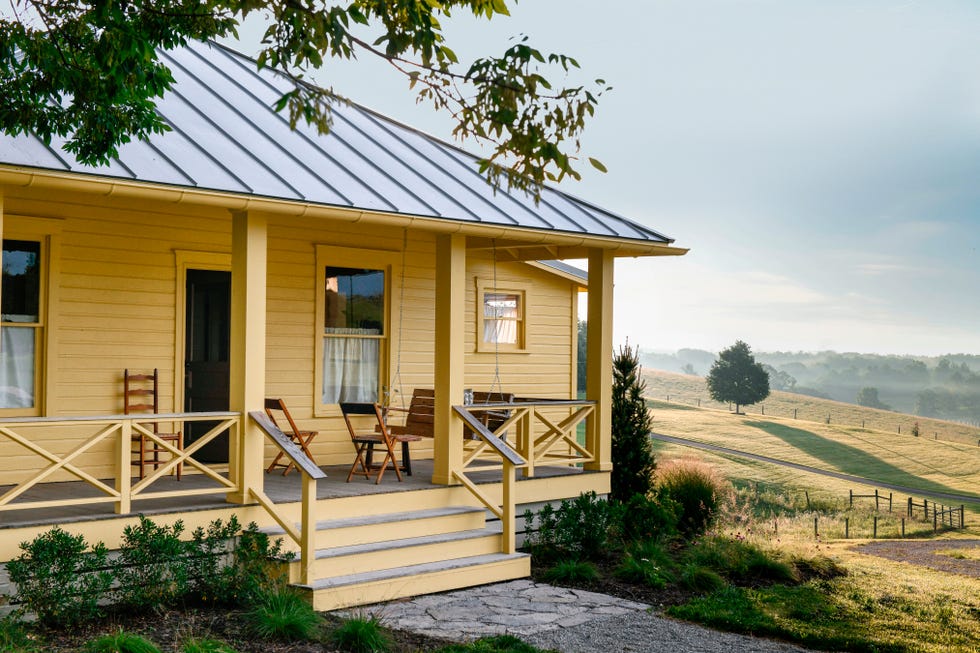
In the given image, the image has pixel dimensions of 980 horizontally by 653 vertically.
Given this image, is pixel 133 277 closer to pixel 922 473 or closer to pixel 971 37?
pixel 922 473

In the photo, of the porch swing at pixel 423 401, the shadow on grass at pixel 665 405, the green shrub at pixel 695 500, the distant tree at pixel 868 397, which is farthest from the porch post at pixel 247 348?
the distant tree at pixel 868 397

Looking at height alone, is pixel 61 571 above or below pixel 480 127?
below

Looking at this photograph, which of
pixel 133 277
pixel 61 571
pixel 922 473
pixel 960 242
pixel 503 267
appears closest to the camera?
pixel 61 571

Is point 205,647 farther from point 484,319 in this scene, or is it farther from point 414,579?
point 484,319

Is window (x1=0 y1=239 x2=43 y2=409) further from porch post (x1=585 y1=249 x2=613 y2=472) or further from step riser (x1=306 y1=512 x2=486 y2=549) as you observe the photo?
porch post (x1=585 y1=249 x2=613 y2=472)

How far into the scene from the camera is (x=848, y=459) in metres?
52.0

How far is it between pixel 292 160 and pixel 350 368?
3276 mm

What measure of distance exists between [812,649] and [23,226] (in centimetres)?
763

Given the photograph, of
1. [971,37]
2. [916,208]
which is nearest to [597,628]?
[971,37]

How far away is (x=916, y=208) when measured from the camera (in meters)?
94.6

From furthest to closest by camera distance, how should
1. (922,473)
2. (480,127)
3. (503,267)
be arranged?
(922,473) → (503,267) → (480,127)

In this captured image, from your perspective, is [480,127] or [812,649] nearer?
[480,127]

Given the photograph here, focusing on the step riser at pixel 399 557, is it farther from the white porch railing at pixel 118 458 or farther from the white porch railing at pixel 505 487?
the white porch railing at pixel 118 458

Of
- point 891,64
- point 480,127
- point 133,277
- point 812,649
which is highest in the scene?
point 891,64
